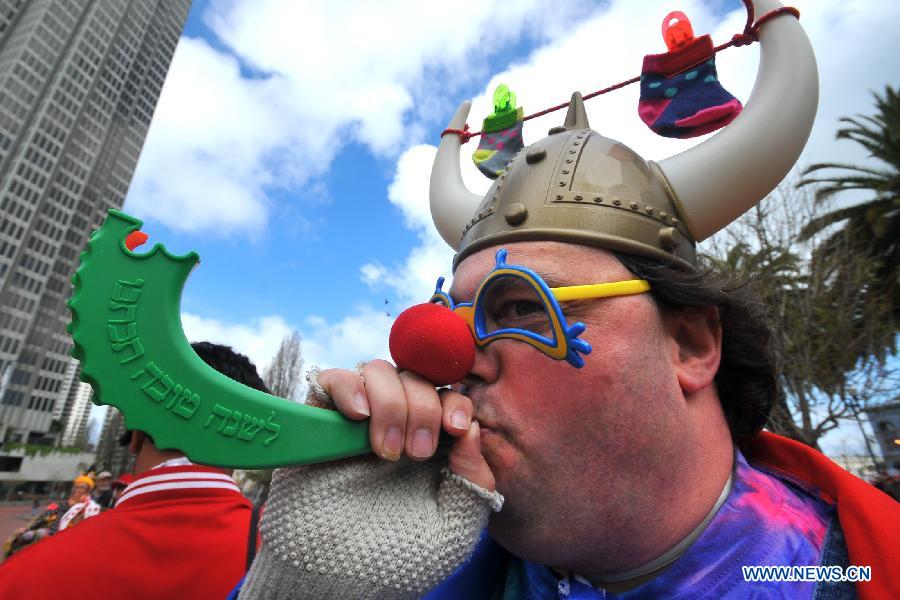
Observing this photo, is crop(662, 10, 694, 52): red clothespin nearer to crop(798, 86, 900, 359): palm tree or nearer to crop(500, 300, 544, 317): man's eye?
crop(500, 300, 544, 317): man's eye

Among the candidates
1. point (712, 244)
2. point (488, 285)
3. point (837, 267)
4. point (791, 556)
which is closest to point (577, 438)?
point (488, 285)

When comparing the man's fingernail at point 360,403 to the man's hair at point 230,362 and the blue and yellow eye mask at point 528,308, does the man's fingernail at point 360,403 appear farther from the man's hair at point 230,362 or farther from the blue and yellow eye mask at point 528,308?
the man's hair at point 230,362

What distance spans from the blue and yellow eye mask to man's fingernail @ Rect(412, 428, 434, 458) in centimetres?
32

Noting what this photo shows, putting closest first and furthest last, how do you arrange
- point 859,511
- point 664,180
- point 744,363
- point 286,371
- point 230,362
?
point 859,511 < point 664,180 < point 744,363 < point 230,362 < point 286,371

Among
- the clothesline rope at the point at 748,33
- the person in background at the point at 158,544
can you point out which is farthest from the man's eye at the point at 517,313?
the person in background at the point at 158,544

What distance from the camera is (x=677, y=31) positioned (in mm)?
1789

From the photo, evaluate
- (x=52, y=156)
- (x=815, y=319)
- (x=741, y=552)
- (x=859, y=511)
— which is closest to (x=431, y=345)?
(x=741, y=552)

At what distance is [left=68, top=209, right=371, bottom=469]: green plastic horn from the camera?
2.79ft

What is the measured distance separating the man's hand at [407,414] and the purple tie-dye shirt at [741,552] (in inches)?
20.8

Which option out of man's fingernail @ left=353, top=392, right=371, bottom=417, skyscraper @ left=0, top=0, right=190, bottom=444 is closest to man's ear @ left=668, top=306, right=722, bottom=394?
man's fingernail @ left=353, top=392, right=371, bottom=417

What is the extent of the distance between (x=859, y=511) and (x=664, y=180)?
3.40ft

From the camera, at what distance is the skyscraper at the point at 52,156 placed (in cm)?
5262

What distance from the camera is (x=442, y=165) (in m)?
2.15

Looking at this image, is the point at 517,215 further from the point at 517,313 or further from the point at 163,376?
the point at 163,376
